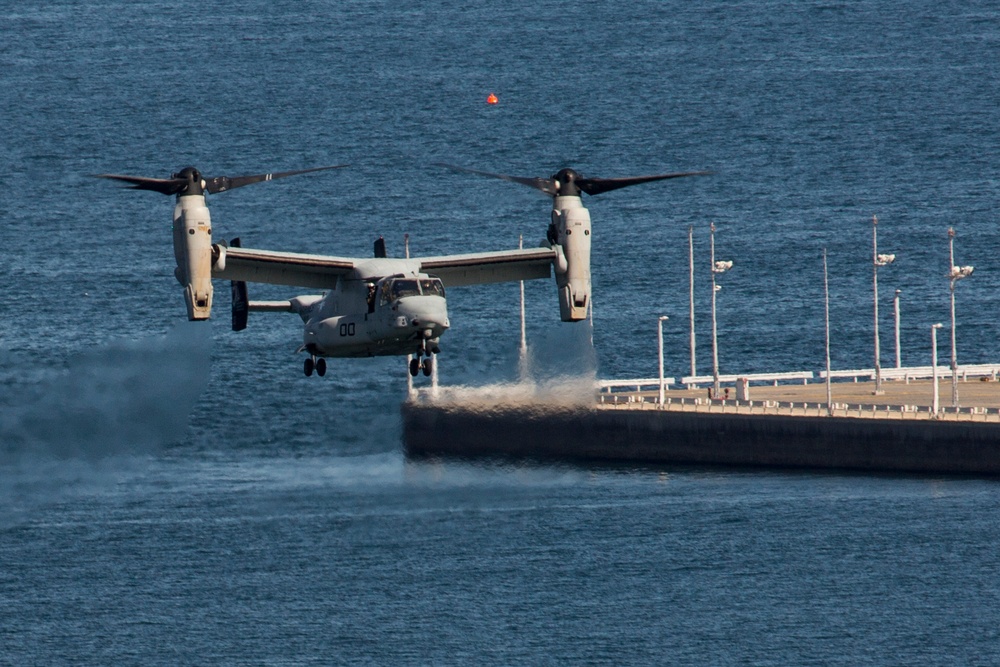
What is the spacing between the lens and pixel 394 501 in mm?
137000

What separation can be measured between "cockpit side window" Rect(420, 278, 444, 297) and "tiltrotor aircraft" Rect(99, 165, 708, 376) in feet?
0.12

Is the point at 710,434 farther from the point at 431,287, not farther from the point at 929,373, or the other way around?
the point at 431,287

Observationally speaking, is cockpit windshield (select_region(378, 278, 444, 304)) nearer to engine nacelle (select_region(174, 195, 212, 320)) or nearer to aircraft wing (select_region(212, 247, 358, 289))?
aircraft wing (select_region(212, 247, 358, 289))

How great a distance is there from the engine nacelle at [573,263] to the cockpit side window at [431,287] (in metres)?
4.33

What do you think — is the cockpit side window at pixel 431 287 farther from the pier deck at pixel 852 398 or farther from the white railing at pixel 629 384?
the pier deck at pixel 852 398

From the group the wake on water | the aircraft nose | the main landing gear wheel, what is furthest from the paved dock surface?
the aircraft nose

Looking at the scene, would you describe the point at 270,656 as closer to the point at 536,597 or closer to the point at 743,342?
the point at 536,597

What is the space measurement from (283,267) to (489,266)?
7.80 m

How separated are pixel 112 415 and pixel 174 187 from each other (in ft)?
102

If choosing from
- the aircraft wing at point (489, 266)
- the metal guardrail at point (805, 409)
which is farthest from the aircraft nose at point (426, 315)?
the metal guardrail at point (805, 409)

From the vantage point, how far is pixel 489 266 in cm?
8312

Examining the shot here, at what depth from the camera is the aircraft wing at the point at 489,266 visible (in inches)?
3167

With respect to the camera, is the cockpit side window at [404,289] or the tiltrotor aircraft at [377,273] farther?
the cockpit side window at [404,289]

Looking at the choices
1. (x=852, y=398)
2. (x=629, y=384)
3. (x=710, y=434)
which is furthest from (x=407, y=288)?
(x=852, y=398)
